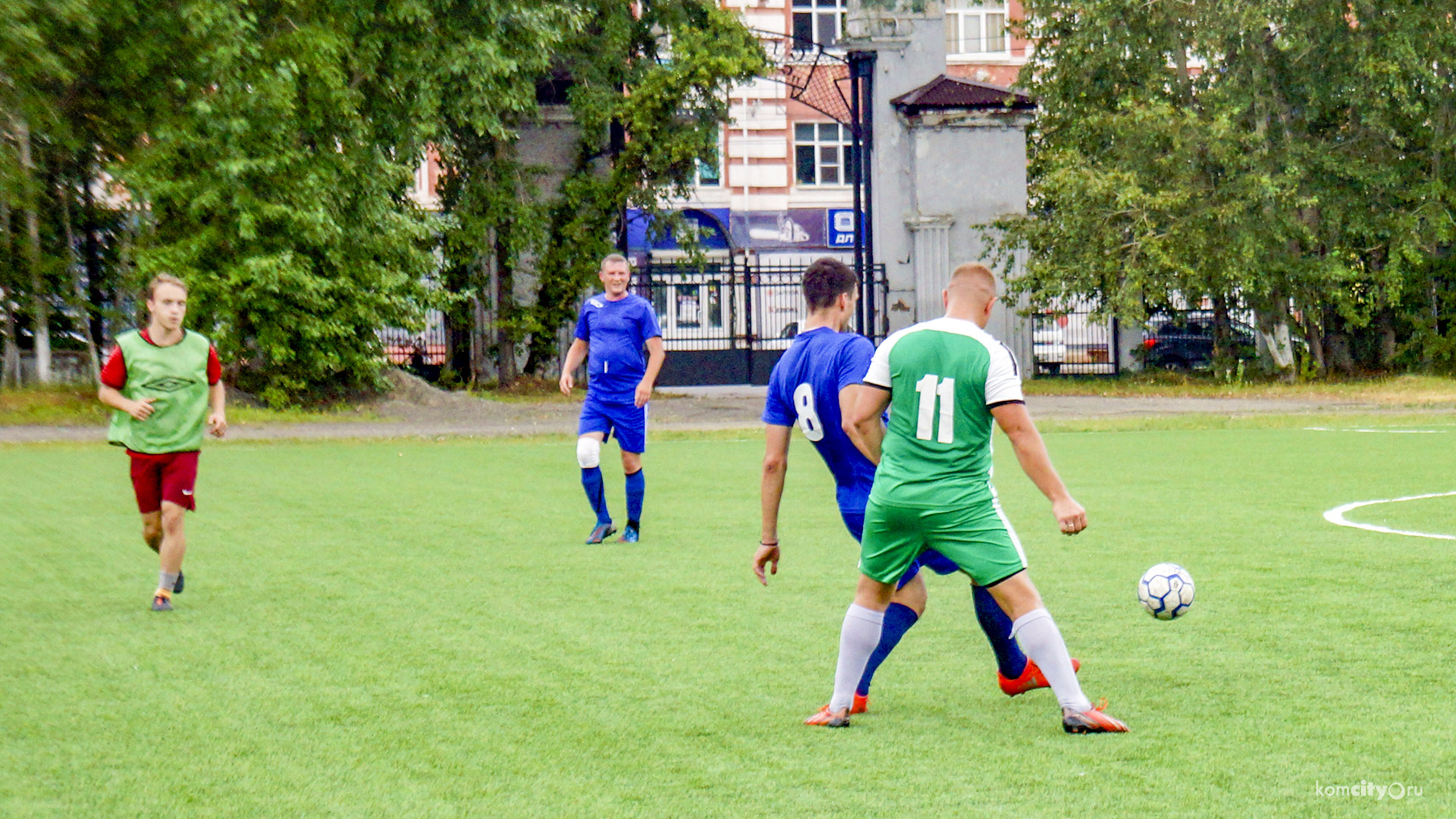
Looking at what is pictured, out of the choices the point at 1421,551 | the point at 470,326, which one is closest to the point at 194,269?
the point at 470,326

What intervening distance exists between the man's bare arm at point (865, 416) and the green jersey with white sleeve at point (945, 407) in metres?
0.09

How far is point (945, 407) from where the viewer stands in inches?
201

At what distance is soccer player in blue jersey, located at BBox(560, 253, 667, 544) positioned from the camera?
1073 centimetres

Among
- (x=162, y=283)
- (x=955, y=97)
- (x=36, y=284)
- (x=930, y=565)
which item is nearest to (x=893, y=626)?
(x=930, y=565)

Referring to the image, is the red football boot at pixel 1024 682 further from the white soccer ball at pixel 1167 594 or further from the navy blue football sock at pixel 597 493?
the navy blue football sock at pixel 597 493

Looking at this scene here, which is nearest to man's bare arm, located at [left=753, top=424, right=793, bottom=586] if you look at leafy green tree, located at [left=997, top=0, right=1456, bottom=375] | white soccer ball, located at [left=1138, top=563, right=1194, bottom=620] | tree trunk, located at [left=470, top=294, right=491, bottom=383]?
white soccer ball, located at [left=1138, top=563, right=1194, bottom=620]

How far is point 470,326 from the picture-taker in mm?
28891

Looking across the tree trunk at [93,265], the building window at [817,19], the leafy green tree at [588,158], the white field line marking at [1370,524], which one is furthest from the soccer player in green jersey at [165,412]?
the building window at [817,19]

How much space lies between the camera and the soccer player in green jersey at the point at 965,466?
507 centimetres

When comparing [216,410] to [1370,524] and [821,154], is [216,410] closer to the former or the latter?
[1370,524]

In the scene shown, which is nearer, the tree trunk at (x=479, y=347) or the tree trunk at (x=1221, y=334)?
the tree trunk at (x=479, y=347)

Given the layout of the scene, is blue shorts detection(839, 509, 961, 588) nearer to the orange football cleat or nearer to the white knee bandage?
the orange football cleat

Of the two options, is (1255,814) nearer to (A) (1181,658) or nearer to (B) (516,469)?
(A) (1181,658)

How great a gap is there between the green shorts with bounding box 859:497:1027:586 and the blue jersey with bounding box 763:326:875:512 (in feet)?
2.17
